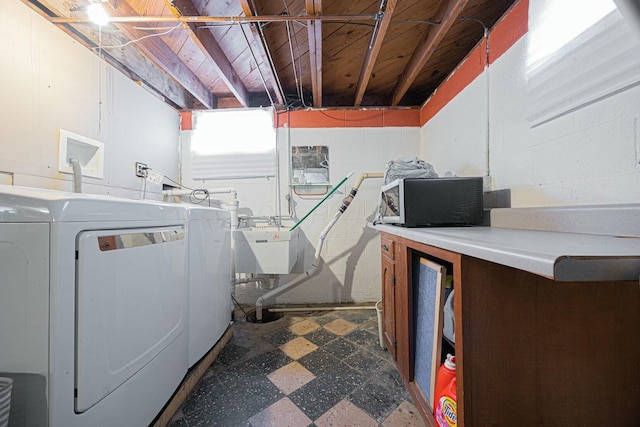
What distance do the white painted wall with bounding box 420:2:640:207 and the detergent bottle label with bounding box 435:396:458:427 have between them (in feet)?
2.96

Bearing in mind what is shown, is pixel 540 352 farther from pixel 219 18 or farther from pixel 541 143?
pixel 219 18

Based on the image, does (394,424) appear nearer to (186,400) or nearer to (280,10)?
(186,400)

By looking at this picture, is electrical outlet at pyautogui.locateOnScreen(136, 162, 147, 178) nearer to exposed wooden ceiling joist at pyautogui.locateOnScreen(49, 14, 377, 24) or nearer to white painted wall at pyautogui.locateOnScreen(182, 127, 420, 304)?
white painted wall at pyautogui.locateOnScreen(182, 127, 420, 304)

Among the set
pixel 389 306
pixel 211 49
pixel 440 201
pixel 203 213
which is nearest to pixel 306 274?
pixel 389 306

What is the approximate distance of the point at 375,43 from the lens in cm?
149

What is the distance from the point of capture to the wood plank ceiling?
1.32m

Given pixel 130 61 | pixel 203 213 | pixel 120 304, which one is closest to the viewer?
pixel 120 304

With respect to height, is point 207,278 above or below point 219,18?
A: below

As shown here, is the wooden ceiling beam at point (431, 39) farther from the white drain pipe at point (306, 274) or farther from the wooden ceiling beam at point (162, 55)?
the wooden ceiling beam at point (162, 55)

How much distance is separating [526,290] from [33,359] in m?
1.37

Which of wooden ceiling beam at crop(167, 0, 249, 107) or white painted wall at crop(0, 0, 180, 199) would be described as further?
wooden ceiling beam at crop(167, 0, 249, 107)

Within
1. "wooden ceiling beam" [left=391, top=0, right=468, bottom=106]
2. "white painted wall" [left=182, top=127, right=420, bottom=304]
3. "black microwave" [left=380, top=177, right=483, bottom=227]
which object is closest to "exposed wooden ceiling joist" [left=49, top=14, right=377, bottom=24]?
"wooden ceiling beam" [left=391, top=0, right=468, bottom=106]

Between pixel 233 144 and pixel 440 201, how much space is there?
2.03 meters

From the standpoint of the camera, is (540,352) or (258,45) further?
(258,45)
